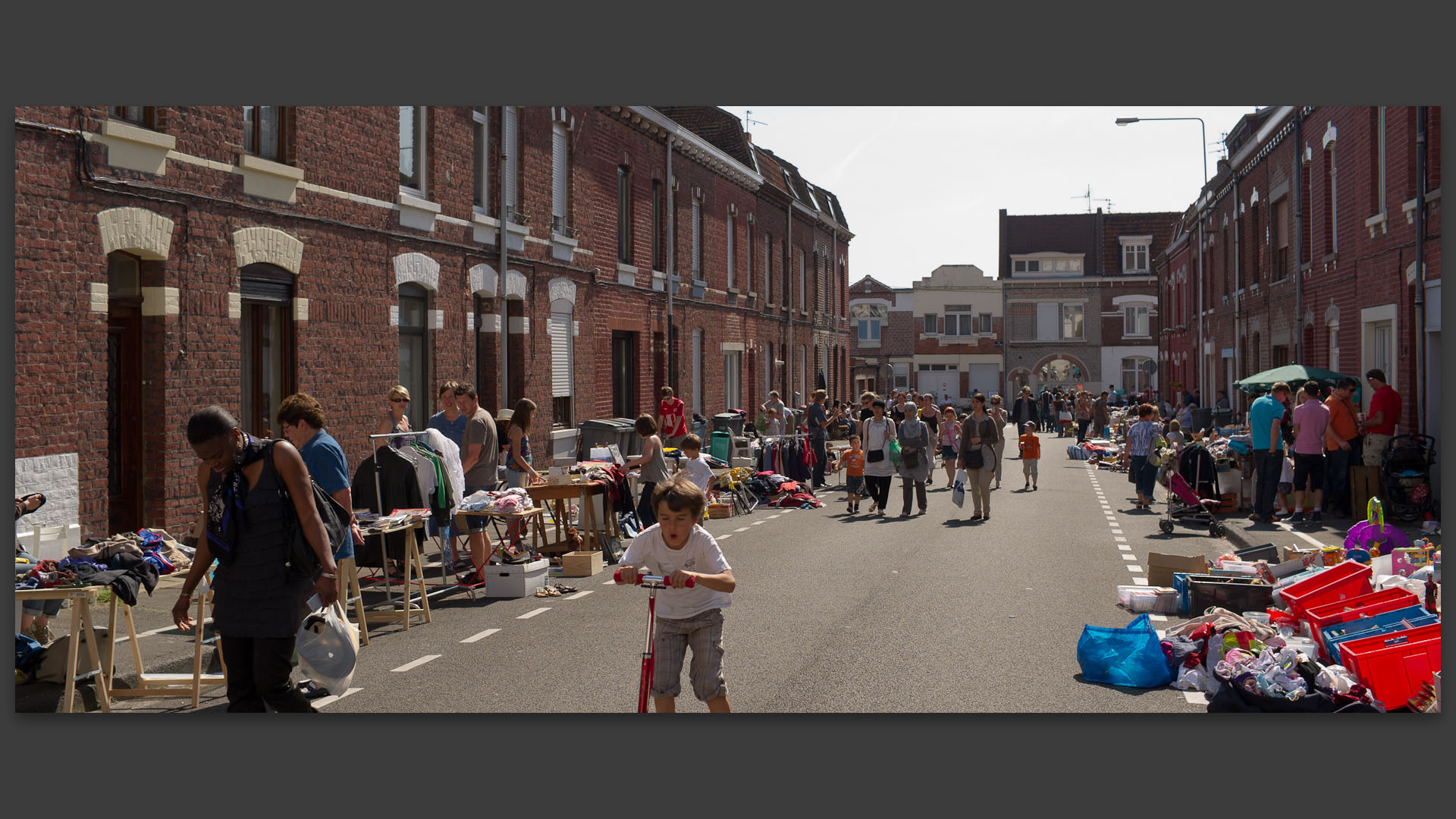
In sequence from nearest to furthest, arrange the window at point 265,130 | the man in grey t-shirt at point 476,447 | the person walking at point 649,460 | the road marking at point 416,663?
the road marking at point 416,663 → the man in grey t-shirt at point 476,447 → the window at point 265,130 → the person walking at point 649,460

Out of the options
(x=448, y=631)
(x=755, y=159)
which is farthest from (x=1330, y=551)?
(x=755, y=159)

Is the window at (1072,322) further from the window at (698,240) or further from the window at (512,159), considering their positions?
the window at (512,159)

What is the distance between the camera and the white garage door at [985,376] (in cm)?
6956

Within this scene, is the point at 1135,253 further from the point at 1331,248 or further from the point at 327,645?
the point at 327,645

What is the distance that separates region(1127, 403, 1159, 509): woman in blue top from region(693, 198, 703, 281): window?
12523 millimetres

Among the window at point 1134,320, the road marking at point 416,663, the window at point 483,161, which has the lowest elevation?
the road marking at point 416,663

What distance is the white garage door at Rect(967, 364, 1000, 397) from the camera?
6956 cm

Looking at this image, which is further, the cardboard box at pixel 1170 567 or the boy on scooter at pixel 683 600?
the cardboard box at pixel 1170 567

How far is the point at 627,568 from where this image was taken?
5914mm

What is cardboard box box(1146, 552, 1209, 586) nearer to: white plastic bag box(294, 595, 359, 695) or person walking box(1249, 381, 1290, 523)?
person walking box(1249, 381, 1290, 523)

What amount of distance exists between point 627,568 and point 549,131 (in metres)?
16.6

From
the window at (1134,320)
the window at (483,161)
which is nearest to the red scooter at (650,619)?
the window at (483,161)

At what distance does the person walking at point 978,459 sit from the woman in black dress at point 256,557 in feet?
42.4

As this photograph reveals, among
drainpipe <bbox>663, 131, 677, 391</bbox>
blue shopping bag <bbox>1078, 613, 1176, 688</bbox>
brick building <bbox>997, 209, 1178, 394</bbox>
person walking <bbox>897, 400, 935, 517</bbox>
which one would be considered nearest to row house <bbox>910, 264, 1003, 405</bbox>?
brick building <bbox>997, 209, 1178, 394</bbox>
